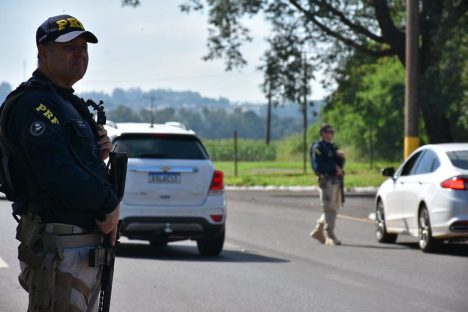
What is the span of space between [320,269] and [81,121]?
30.0 ft

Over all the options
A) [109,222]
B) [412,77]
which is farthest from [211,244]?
[412,77]

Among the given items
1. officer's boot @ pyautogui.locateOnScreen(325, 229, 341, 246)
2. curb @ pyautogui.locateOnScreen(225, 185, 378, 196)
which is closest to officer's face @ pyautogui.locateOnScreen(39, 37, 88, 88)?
officer's boot @ pyautogui.locateOnScreen(325, 229, 341, 246)

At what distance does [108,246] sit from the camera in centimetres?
512

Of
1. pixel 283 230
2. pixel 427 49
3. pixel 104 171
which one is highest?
pixel 427 49

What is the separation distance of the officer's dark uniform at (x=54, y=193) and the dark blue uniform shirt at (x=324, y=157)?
13.2 meters

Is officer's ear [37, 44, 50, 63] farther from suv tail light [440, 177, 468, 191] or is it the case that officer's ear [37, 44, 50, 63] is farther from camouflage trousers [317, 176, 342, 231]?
camouflage trousers [317, 176, 342, 231]

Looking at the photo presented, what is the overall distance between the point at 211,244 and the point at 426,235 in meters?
2.78

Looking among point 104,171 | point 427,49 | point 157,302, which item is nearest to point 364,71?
point 427,49

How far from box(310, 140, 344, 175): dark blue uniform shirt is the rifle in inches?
507

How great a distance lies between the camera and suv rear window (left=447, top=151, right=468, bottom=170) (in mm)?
15812

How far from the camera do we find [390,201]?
18.0 m

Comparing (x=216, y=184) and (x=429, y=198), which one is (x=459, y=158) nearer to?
(x=429, y=198)

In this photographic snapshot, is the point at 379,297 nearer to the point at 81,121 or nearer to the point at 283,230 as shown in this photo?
the point at 81,121

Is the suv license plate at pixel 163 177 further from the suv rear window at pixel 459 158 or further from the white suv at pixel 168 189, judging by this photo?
the suv rear window at pixel 459 158
